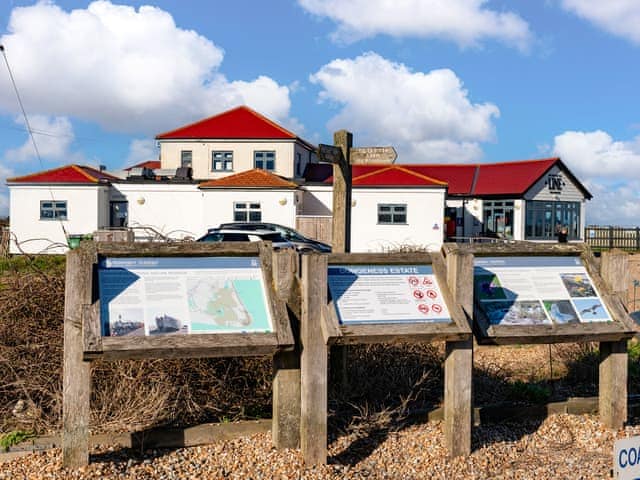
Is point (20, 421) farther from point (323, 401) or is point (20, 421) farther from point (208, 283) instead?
point (323, 401)

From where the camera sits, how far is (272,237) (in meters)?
21.8

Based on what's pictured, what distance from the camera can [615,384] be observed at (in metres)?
5.37

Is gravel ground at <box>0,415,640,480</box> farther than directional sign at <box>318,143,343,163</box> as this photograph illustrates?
No

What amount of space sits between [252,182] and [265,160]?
556 centimetres

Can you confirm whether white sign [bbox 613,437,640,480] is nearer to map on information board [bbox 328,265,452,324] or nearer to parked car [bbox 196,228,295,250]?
map on information board [bbox 328,265,452,324]

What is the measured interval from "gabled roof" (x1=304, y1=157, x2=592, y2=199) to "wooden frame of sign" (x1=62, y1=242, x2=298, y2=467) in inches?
1275

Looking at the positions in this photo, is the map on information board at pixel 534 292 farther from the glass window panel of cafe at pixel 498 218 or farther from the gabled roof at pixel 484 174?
the glass window panel of cafe at pixel 498 218

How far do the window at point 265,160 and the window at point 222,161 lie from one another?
1.39 metres

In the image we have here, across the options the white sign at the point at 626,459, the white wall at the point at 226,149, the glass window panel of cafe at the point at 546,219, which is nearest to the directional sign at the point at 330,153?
the white sign at the point at 626,459

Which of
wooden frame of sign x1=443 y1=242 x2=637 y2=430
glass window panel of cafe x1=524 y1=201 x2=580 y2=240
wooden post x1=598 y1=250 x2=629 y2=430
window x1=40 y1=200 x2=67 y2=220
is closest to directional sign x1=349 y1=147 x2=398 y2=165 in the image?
wooden frame of sign x1=443 y1=242 x2=637 y2=430

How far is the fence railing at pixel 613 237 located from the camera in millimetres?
42713

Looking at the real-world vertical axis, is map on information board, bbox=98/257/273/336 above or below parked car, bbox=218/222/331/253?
below

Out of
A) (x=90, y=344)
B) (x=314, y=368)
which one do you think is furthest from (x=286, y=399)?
(x=90, y=344)

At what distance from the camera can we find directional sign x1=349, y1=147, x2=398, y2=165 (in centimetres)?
661
